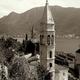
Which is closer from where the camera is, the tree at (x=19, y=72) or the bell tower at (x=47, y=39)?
the tree at (x=19, y=72)

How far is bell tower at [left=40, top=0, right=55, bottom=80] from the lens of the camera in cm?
2241

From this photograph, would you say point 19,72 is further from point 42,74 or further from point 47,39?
point 47,39

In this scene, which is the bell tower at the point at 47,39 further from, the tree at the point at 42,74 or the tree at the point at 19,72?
the tree at the point at 19,72

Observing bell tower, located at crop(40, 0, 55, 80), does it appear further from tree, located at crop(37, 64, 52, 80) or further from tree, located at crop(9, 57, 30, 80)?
tree, located at crop(9, 57, 30, 80)

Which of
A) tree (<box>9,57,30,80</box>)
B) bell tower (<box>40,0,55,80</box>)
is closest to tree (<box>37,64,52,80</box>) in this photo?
bell tower (<box>40,0,55,80</box>)

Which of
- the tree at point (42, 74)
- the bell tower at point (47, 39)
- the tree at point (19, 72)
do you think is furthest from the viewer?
the bell tower at point (47, 39)

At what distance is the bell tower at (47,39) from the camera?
22406 millimetres

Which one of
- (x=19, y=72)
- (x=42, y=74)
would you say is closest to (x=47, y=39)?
(x=42, y=74)

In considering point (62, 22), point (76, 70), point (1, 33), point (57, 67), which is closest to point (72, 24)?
point (62, 22)

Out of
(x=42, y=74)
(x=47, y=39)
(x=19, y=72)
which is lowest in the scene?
(x=42, y=74)

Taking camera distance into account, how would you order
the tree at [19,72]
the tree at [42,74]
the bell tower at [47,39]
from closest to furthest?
the tree at [19,72], the tree at [42,74], the bell tower at [47,39]

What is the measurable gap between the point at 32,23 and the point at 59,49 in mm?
6922

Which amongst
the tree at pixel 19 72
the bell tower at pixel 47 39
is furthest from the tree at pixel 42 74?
the tree at pixel 19 72

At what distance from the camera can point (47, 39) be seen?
2266cm
